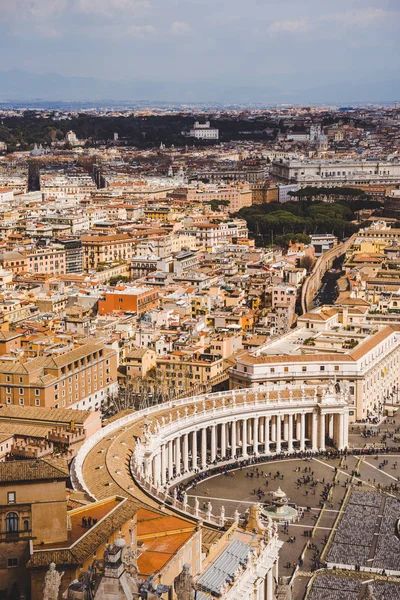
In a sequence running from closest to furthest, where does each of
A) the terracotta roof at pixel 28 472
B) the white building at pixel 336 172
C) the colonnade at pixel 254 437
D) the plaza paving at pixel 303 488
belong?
1. the terracotta roof at pixel 28 472
2. the plaza paving at pixel 303 488
3. the colonnade at pixel 254 437
4. the white building at pixel 336 172

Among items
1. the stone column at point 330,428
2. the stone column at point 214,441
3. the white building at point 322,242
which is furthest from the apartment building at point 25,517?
the white building at point 322,242

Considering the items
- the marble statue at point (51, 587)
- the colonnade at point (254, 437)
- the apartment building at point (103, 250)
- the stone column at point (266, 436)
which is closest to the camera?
the marble statue at point (51, 587)

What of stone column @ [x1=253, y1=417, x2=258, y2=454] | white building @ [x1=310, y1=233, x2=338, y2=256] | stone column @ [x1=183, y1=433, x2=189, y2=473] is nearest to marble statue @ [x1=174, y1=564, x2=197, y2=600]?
stone column @ [x1=183, y1=433, x2=189, y2=473]

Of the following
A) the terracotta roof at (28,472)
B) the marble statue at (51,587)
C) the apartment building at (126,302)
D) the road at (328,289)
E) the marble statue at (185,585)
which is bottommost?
the road at (328,289)

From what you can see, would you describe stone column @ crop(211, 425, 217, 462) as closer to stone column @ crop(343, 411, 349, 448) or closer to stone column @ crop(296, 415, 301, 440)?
stone column @ crop(296, 415, 301, 440)

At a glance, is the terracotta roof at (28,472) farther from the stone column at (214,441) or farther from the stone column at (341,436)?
the stone column at (341,436)

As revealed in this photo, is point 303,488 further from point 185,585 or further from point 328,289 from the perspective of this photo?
point 328,289

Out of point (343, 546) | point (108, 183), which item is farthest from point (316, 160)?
point (343, 546)

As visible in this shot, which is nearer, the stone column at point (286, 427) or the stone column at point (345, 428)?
the stone column at point (345, 428)

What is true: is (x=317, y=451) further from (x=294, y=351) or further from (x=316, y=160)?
(x=316, y=160)
